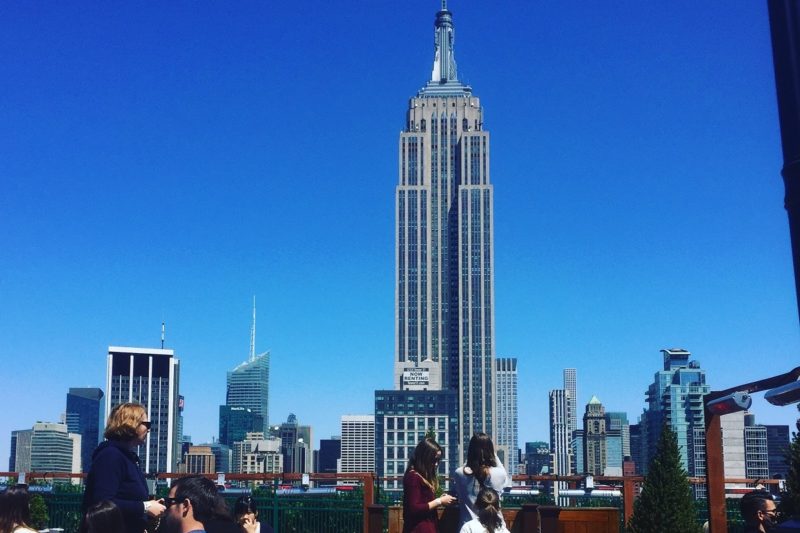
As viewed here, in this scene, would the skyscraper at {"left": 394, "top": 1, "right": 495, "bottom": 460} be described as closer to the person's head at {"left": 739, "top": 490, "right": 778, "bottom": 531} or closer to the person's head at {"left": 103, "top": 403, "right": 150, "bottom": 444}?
the person's head at {"left": 739, "top": 490, "right": 778, "bottom": 531}

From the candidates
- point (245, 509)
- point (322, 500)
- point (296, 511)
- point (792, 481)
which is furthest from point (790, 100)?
point (296, 511)

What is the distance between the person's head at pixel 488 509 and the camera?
6.95 m

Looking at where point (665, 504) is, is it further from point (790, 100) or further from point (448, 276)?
point (448, 276)

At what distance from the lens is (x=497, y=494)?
23.3ft

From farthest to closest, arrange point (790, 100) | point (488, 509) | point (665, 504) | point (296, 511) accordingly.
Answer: point (296, 511) < point (665, 504) < point (488, 509) < point (790, 100)

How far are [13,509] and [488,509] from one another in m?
3.13

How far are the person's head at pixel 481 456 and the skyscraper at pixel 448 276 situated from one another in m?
178

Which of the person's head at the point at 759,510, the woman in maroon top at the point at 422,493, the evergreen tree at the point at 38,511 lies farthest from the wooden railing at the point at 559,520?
the evergreen tree at the point at 38,511

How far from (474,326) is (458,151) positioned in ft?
112

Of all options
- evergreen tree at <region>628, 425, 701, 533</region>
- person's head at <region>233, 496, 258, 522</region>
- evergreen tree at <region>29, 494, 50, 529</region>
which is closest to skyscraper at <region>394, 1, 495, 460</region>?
evergreen tree at <region>29, 494, 50, 529</region>

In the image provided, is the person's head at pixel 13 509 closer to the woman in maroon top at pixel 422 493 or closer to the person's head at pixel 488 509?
the woman in maroon top at pixel 422 493

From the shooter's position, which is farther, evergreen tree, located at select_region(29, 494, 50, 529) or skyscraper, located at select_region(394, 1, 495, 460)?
skyscraper, located at select_region(394, 1, 495, 460)

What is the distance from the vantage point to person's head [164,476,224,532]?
4.39 meters

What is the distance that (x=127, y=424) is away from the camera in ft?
18.4
